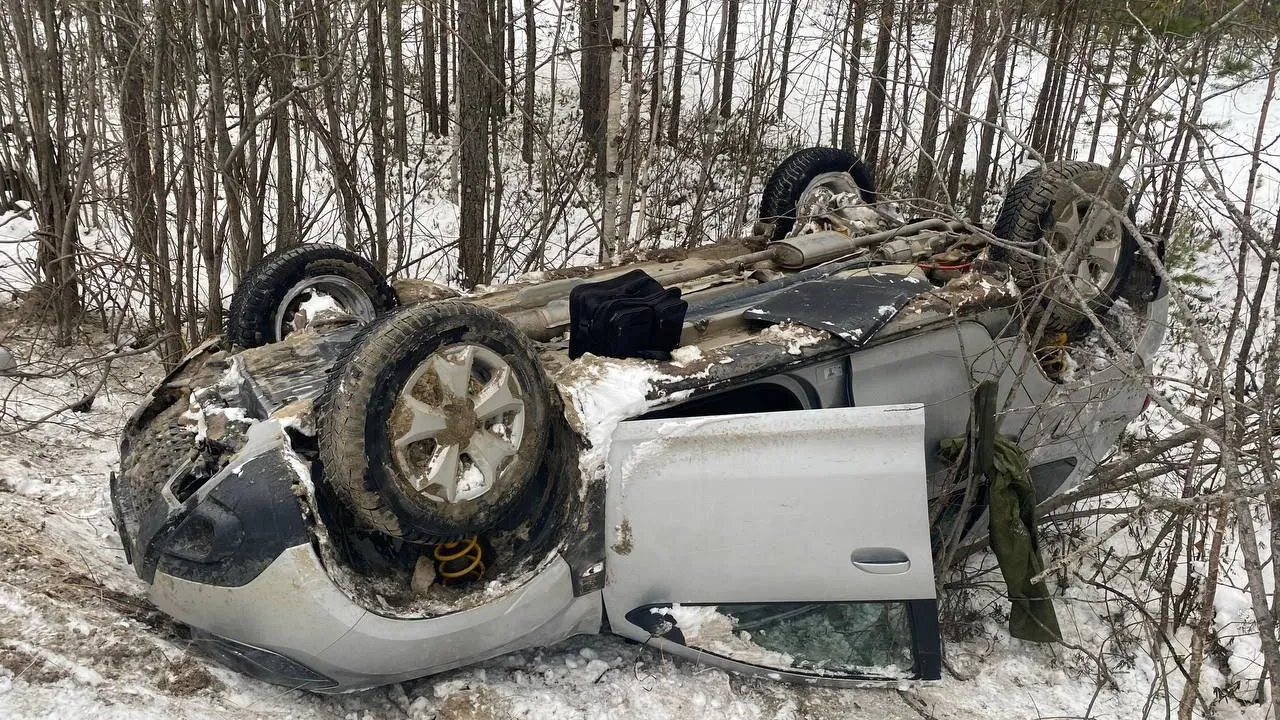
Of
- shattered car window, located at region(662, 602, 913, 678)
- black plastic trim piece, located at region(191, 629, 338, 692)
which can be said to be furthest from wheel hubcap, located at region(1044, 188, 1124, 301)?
black plastic trim piece, located at region(191, 629, 338, 692)

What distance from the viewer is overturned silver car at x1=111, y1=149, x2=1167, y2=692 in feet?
8.47

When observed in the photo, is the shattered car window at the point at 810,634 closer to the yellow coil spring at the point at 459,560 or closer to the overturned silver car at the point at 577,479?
the overturned silver car at the point at 577,479

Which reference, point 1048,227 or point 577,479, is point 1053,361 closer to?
point 1048,227

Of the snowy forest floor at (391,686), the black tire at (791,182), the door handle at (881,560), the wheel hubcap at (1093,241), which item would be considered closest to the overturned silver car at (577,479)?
the door handle at (881,560)

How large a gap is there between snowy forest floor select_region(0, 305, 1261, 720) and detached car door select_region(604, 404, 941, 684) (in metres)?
0.23

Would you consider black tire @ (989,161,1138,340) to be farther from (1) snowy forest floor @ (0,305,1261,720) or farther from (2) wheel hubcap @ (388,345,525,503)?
(2) wheel hubcap @ (388,345,525,503)

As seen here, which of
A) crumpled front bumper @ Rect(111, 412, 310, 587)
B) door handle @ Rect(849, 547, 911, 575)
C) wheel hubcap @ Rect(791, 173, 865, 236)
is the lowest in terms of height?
door handle @ Rect(849, 547, 911, 575)

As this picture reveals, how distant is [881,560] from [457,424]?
1512 mm

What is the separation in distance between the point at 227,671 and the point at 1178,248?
1020 cm

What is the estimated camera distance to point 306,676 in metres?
2.67

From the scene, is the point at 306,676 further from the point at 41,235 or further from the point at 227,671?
the point at 41,235

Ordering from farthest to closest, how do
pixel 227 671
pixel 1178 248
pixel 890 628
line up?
pixel 1178 248 < pixel 890 628 < pixel 227 671

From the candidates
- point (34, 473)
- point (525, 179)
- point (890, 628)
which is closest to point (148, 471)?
point (34, 473)

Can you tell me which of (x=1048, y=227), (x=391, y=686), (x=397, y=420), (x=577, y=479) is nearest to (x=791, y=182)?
(x=1048, y=227)
